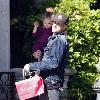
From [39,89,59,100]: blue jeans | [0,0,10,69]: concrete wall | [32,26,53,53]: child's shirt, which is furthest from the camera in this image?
[0,0,10,69]: concrete wall

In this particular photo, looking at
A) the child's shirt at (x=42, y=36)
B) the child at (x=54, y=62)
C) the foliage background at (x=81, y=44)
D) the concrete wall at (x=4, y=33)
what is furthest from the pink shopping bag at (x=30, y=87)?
Answer: the concrete wall at (x=4, y=33)

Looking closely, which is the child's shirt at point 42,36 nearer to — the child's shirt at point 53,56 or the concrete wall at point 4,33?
the concrete wall at point 4,33

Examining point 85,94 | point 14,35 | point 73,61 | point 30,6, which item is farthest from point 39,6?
point 85,94

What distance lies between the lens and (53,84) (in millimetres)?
4957

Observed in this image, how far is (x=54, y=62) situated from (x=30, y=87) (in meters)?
0.41

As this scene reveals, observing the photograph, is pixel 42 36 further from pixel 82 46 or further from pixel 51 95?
pixel 51 95

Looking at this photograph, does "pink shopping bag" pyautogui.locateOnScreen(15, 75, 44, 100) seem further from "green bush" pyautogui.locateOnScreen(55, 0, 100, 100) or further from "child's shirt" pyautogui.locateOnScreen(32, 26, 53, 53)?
"green bush" pyautogui.locateOnScreen(55, 0, 100, 100)

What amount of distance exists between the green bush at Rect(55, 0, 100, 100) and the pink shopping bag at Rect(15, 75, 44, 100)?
267 cm

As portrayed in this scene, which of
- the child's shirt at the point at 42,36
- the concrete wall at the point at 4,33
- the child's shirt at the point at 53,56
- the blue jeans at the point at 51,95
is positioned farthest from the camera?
the concrete wall at the point at 4,33

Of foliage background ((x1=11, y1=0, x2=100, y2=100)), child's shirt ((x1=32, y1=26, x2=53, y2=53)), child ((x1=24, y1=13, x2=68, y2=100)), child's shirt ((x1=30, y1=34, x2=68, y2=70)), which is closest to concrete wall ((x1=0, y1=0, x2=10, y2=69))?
foliage background ((x1=11, y1=0, x2=100, y2=100))

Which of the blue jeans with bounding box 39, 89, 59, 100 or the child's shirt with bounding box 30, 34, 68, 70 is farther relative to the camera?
the blue jeans with bounding box 39, 89, 59, 100

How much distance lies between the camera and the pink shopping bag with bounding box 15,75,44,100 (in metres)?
4.95

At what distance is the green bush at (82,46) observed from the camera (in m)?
7.69

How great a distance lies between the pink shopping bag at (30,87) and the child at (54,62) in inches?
3.0
